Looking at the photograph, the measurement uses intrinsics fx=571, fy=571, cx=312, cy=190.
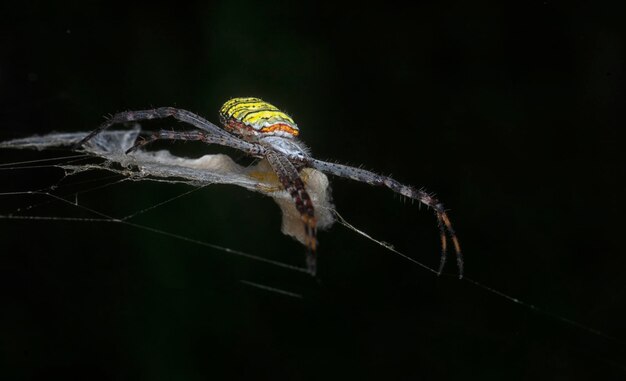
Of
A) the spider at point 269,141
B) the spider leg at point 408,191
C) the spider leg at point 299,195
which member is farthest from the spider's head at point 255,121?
the spider leg at point 408,191

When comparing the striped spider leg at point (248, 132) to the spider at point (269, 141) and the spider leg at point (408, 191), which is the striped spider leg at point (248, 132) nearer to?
the spider at point (269, 141)

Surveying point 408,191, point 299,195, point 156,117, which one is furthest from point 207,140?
point 408,191

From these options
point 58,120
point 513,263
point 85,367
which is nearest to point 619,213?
point 513,263

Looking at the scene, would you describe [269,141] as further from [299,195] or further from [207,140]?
[299,195]

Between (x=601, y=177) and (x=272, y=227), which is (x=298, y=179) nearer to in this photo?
(x=272, y=227)

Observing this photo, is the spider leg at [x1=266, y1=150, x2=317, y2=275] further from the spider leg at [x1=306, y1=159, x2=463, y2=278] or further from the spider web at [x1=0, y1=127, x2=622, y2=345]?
the spider leg at [x1=306, y1=159, x2=463, y2=278]

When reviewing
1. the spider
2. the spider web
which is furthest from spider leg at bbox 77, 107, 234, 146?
the spider web

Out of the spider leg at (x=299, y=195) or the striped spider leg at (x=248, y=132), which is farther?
the striped spider leg at (x=248, y=132)
